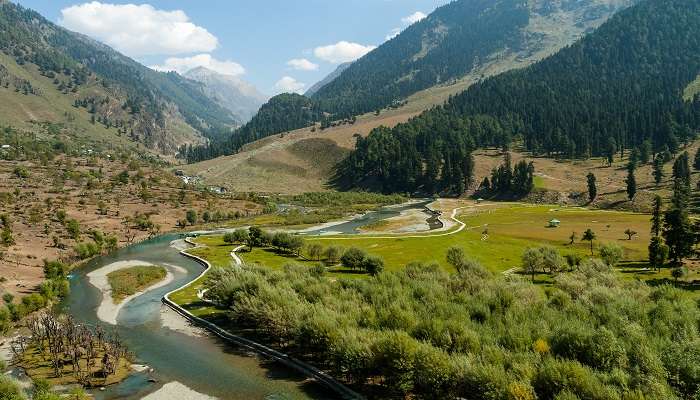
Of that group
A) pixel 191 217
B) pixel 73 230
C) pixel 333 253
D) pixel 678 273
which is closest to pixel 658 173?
pixel 678 273

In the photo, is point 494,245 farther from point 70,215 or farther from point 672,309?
point 70,215

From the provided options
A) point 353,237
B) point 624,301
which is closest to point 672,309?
point 624,301

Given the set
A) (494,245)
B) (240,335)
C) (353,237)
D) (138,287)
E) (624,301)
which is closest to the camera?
(624,301)

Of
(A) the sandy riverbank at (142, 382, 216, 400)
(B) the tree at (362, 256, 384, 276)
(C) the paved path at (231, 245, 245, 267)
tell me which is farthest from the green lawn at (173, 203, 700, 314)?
(A) the sandy riverbank at (142, 382, 216, 400)

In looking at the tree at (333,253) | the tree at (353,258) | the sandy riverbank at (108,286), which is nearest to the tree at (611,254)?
the tree at (353,258)

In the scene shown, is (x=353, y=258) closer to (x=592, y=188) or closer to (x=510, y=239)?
(x=510, y=239)

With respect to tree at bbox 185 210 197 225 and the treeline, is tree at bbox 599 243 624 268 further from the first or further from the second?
tree at bbox 185 210 197 225
